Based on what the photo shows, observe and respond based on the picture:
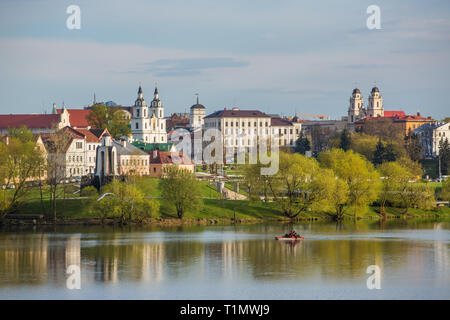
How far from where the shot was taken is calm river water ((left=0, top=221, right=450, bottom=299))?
40250 millimetres

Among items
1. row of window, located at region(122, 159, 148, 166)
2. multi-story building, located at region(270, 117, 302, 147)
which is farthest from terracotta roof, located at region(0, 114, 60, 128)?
multi-story building, located at region(270, 117, 302, 147)

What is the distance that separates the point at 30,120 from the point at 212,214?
66.0m

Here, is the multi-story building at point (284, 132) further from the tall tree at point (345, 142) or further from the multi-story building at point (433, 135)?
the tall tree at point (345, 142)

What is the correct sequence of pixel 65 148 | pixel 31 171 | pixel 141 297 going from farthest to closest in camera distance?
pixel 65 148, pixel 31 171, pixel 141 297

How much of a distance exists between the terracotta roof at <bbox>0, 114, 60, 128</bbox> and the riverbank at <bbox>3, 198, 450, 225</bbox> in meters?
57.2

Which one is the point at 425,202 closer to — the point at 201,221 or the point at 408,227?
the point at 408,227

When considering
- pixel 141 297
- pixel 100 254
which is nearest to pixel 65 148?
pixel 100 254

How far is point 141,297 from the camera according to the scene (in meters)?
38.7

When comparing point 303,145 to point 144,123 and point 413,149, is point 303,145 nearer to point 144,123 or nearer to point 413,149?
point 413,149

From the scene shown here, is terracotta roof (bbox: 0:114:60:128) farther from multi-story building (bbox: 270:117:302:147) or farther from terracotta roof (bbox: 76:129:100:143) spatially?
multi-story building (bbox: 270:117:302:147)

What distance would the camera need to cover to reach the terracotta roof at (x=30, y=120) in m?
131

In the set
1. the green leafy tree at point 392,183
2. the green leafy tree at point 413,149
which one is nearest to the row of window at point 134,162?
the green leafy tree at point 392,183

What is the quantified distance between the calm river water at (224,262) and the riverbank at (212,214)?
4.08 m
